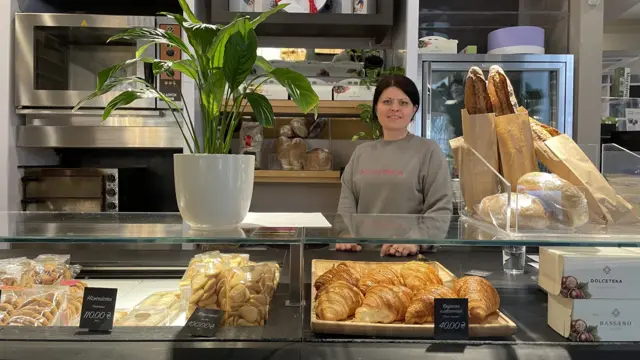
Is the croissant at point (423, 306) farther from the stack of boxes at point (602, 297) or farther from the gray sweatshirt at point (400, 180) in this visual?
the gray sweatshirt at point (400, 180)

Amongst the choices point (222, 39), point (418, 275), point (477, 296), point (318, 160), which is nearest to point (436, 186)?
point (318, 160)

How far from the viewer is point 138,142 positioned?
2885 mm

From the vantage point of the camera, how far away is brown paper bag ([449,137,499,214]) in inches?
42.7

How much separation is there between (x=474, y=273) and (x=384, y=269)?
23 centimetres

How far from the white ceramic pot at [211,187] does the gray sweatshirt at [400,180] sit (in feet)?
4.12

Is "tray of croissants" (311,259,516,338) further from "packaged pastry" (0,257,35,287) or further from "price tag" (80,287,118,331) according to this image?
"packaged pastry" (0,257,35,287)

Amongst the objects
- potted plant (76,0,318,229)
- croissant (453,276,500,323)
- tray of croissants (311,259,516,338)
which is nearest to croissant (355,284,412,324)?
tray of croissants (311,259,516,338)

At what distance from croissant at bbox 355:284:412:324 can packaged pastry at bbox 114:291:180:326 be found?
0.37m

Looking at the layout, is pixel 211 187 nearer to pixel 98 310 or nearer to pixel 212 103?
pixel 212 103

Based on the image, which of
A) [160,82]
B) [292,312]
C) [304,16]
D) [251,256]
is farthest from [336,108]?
[292,312]

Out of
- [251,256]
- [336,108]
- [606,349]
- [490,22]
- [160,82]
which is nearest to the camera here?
[606,349]

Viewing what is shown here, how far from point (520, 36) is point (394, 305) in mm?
2552

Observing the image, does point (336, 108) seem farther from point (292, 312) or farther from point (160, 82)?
point (292, 312)

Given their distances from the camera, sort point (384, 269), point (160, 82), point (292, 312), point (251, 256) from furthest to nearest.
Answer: point (160, 82), point (251, 256), point (384, 269), point (292, 312)
